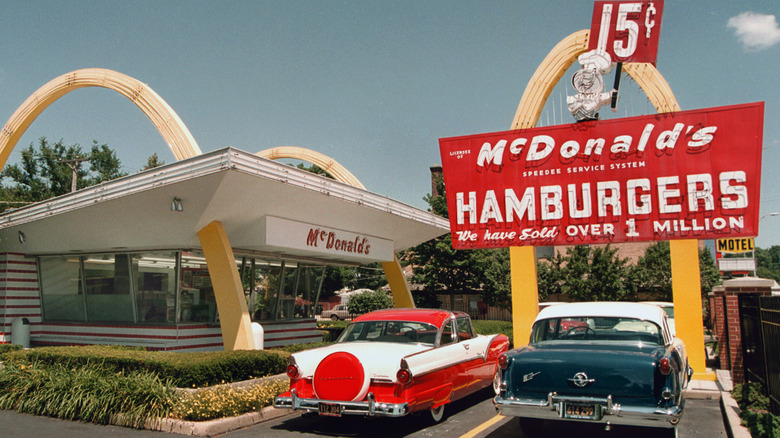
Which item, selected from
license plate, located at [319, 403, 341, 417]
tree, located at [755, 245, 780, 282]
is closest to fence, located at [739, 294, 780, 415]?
license plate, located at [319, 403, 341, 417]

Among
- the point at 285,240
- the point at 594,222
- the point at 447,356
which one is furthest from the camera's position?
the point at 285,240

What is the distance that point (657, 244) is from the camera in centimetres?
3494

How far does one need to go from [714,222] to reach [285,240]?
32.8 feet

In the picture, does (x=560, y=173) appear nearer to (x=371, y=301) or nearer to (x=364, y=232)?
(x=364, y=232)

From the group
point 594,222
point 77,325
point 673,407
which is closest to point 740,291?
point 594,222

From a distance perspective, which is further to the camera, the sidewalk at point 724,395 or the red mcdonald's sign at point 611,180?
the red mcdonald's sign at point 611,180

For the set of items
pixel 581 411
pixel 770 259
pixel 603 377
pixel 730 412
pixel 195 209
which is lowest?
pixel 770 259

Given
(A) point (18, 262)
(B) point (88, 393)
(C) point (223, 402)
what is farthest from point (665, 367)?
(A) point (18, 262)

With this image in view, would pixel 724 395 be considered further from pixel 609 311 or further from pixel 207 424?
pixel 207 424

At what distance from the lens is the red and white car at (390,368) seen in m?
7.49

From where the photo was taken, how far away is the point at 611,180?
10.9 m

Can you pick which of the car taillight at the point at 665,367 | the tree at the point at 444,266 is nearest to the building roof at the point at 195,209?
the car taillight at the point at 665,367

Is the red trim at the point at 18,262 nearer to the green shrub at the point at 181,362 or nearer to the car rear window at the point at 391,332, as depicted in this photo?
the green shrub at the point at 181,362

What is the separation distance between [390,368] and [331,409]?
96cm
